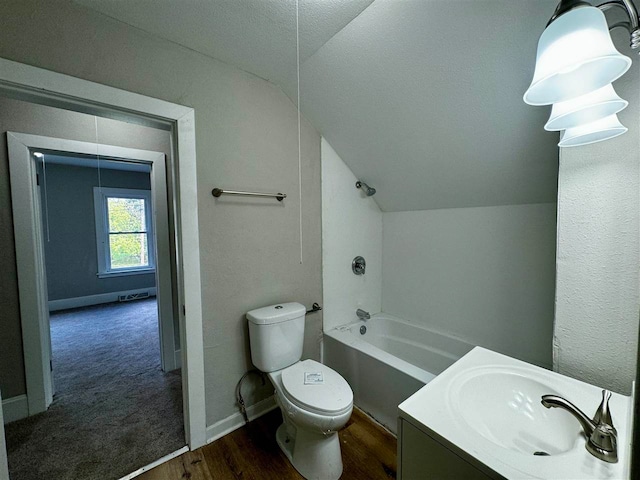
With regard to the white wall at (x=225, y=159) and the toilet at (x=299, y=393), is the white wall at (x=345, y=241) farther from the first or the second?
the toilet at (x=299, y=393)

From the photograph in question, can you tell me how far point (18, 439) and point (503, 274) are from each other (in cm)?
330

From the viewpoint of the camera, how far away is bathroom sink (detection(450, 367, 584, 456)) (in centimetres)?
81

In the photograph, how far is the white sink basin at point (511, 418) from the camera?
1.99 ft

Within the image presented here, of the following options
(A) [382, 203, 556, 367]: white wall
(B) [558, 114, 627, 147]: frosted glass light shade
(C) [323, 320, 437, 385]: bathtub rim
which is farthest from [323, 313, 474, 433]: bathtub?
(B) [558, 114, 627, 147]: frosted glass light shade

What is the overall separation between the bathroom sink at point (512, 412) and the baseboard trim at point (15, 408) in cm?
268

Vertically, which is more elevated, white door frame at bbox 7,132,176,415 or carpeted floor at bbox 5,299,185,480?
white door frame at bbox 7,132,176,415

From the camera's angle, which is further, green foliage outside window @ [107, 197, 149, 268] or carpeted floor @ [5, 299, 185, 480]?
green foliage outside window @ [107, 197, 149, 268]

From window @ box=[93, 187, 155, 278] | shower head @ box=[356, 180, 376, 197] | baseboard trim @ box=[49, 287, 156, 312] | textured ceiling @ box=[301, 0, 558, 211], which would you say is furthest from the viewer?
window @ box=[93, 187, 155, 278]

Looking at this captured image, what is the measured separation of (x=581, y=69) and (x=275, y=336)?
68.0 inches

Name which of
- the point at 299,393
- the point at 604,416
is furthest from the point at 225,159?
the point at 604,416

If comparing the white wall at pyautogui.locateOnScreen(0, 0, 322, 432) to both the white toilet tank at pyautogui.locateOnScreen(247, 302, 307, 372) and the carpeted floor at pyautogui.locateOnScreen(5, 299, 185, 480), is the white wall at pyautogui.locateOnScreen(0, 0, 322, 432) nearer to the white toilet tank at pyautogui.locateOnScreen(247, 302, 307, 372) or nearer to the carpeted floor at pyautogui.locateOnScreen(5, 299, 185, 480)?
the white toilet tank at pyautogui.locateOnScreen(247, 302, 307, 372)

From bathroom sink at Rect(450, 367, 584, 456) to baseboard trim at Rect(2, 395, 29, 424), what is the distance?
268 cm

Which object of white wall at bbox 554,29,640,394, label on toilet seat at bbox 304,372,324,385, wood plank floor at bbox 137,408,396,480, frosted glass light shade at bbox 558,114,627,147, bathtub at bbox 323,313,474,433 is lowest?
wood plank floor at bbox 137,408,396,480

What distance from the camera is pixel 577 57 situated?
631 mm
